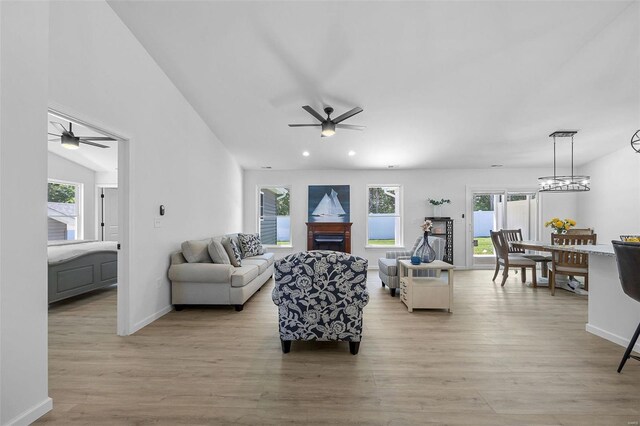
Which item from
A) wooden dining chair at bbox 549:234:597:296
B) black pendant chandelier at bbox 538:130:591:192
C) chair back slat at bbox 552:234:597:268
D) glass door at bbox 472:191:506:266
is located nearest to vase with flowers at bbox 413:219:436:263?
black pendant chandelier at bbox 538:130:591:192

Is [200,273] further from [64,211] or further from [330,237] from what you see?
[64,211]

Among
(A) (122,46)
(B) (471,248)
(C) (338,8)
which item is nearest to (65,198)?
(A) (122,46)

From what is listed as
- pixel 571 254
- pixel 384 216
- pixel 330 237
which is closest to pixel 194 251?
pixel 330 237

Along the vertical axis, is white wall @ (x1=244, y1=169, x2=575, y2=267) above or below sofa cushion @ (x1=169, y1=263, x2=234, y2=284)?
above

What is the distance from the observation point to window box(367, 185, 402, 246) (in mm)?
7215

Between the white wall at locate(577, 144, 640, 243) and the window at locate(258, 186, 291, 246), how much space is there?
6.92 metres

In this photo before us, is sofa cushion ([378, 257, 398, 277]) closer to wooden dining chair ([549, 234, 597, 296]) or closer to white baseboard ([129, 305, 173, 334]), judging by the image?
wooden dining chair ([549, 234, 597, 296])

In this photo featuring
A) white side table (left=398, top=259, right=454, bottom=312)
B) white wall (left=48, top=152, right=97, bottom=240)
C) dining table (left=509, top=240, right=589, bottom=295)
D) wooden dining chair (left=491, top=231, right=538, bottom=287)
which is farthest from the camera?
white wall (left=48, top=152, right=97, bottom=240)

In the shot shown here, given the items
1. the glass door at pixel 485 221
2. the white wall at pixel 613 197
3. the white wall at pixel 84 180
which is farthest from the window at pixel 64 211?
the white wall at pixel 613 197

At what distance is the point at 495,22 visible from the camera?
2932mm

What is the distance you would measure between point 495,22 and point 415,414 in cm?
361

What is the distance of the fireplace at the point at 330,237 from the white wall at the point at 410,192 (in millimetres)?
326

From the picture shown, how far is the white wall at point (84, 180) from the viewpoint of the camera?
21.0 feet

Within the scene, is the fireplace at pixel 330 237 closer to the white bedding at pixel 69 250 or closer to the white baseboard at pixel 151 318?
the white baseboard at pixel 151 318
